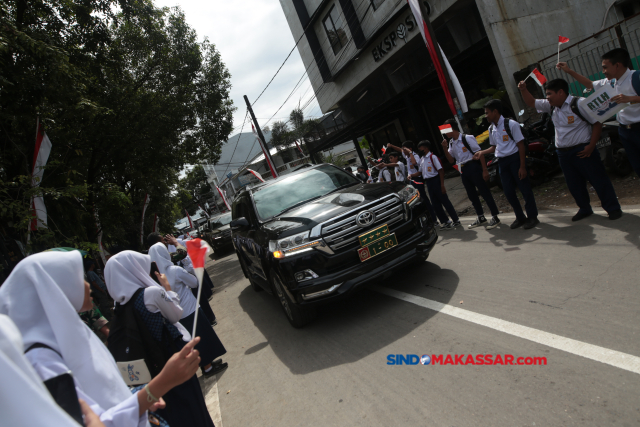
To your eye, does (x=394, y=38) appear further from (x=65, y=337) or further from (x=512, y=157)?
A: (x=65, y=337)

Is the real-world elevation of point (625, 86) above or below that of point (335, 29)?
below

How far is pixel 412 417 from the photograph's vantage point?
9.16 feet

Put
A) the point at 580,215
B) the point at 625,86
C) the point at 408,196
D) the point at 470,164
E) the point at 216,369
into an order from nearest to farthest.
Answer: the point at 625,86, the point at 216,369, the point at 408,196, the point at 580,215, the point at 470,164

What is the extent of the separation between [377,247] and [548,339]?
78.6 inches

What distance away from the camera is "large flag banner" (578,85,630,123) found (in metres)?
4.94

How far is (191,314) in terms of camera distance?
4547mm

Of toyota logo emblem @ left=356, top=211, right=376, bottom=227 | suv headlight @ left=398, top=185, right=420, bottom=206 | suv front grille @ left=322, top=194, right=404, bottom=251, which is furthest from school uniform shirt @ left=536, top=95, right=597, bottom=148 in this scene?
toyota logo emblem @ left=356, top=211, right=376, bottom=227

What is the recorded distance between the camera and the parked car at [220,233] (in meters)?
18.5

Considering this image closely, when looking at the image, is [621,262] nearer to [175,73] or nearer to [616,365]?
[616,365]

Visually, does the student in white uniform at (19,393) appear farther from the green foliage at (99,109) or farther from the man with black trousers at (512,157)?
the green foliage at (99,109)

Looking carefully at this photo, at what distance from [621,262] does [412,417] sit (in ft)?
9.83

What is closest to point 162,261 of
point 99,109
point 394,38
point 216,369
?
point 216,369

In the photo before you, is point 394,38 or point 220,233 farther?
point 220,233

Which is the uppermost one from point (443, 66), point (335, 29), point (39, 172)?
point (335, 29)
